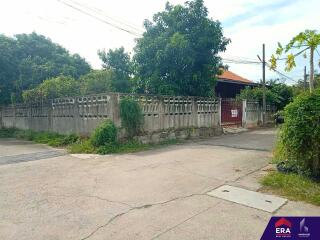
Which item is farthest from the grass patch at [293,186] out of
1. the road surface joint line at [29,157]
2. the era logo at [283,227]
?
the road surface joint line at [29,157]

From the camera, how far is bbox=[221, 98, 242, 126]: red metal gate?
1516 cm

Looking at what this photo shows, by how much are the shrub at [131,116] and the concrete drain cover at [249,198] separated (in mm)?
5261

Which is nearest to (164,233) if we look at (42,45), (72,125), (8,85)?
(72,125)

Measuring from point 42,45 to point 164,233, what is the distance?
21.7 meters

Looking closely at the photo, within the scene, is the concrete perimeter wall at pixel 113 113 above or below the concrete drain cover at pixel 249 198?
above

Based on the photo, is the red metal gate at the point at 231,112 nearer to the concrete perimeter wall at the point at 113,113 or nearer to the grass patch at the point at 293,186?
the concrete perimeter wall at the point at 113,113

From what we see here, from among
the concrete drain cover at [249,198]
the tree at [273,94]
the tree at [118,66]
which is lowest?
the concrete drain cover at [249,198]

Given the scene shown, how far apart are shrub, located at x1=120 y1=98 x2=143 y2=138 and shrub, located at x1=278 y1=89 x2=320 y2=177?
17.8 feet

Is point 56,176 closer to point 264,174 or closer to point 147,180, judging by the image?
point 147,180

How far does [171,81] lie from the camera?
13.4 meters

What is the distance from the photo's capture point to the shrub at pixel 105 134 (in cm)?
909

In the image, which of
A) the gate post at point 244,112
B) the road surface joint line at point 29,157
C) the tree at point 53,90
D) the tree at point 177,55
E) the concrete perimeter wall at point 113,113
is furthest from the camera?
the gate post at point 244,112

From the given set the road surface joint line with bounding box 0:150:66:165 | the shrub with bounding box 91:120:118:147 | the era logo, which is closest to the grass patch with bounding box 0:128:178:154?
the shrub with bounding box 91:120:118:147

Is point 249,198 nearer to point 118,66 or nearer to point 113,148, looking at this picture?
point 113,148
